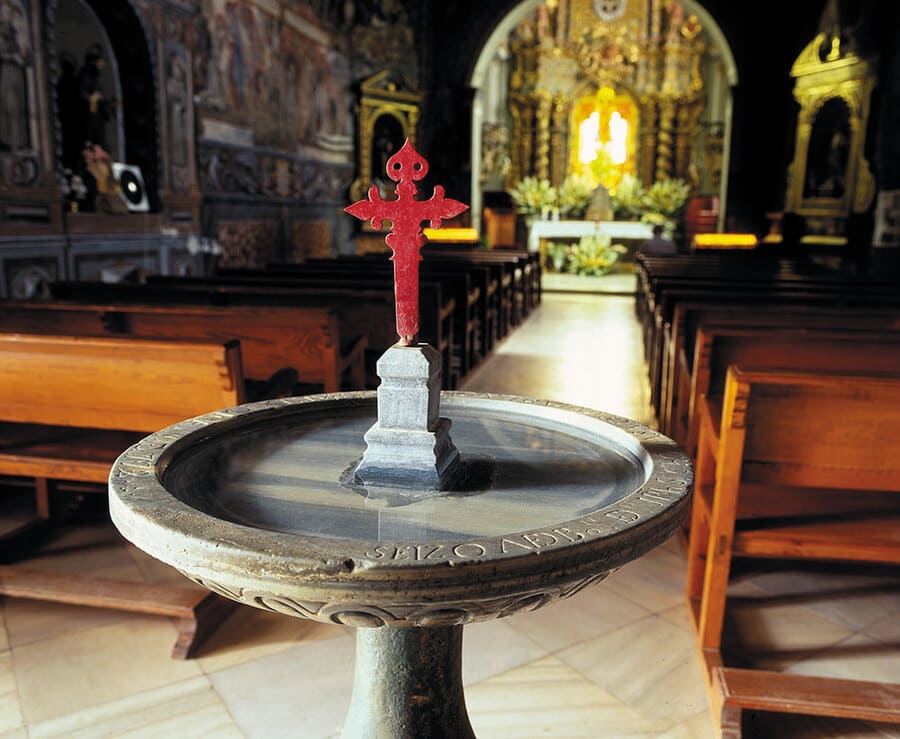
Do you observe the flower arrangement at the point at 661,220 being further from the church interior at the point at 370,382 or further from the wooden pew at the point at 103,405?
the wooden pew at the point at 103,405

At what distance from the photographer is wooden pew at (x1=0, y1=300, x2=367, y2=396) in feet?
11.6

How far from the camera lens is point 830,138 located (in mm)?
9758

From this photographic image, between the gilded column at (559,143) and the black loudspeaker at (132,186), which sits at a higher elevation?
the gilded column at (559,143)

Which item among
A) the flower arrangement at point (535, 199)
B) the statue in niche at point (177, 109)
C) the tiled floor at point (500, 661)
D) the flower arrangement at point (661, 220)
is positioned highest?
the statue in niche at point (177, 109)

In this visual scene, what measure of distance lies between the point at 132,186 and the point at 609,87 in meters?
13.3

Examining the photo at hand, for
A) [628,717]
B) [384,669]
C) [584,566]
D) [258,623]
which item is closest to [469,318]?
[258,623]

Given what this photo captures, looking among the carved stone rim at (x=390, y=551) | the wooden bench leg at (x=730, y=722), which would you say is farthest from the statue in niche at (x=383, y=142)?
the carved stone rim at (x=390, y=551)

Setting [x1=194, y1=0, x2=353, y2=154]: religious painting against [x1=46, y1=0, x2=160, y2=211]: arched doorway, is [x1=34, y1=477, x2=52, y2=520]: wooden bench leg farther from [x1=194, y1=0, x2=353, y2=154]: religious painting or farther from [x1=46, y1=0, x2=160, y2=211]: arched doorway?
[x1=194, y1=0, x2=353, y2=154]: religious painting

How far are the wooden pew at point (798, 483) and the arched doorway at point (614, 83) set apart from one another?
1609cm

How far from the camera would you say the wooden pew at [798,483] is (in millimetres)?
2029

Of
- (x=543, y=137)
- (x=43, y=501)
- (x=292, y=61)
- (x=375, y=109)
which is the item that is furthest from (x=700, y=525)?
(x=543, y=137)

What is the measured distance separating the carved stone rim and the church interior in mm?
13

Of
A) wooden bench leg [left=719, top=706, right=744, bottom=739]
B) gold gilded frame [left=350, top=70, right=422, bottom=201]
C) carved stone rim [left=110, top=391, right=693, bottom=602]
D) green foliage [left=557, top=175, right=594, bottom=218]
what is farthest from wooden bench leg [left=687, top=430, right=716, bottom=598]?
green foliage [left=557, top=175, right=594, bottom=218]

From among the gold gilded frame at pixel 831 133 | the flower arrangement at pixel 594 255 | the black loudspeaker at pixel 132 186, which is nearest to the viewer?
the black loudspeaker at pixel 132 186
